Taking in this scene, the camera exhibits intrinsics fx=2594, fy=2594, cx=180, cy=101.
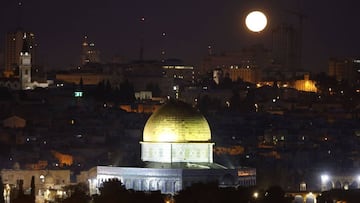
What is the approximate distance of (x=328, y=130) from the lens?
358ft

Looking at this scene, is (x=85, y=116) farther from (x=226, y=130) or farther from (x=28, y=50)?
(x=28, y=50)

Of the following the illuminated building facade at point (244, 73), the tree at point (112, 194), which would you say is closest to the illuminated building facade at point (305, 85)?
the illuminated building facade at point (244, 73)

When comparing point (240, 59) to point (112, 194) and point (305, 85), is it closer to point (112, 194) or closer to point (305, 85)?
point (305, 85)

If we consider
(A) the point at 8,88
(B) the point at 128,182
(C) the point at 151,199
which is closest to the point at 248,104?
(A) the point at 8,88

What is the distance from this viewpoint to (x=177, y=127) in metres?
70.5

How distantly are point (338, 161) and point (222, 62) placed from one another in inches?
3712

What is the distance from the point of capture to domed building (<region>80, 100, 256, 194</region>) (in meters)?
70.1

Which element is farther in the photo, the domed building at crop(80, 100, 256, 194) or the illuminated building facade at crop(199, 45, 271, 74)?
the illuminated building facade at crop(199, 45, 271, 74)

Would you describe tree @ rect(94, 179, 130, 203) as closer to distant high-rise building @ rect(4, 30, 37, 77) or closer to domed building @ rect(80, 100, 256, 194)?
domed building @ rect(80, 100, 256, 194)

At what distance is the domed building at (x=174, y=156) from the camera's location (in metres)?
70.1

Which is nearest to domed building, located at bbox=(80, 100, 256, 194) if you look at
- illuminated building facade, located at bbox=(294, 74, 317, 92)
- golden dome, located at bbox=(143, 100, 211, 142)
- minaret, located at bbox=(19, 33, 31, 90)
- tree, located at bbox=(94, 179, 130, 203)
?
golden dome, located at bbox=(143, 100, 211, 142)

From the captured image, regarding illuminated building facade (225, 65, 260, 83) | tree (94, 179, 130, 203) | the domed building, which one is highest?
illuminated building facade (225, 65, 260, 83)

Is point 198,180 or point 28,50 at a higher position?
point 28,50

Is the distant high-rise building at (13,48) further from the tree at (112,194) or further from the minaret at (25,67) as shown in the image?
the tree at (112,194)
